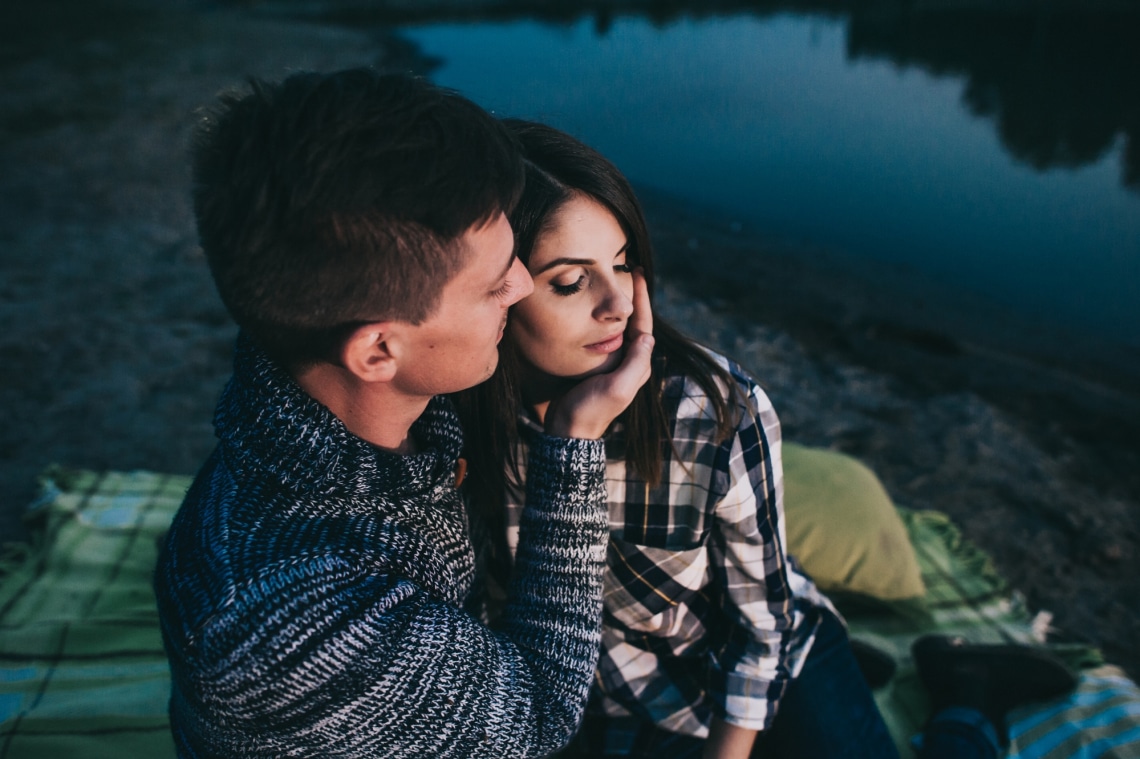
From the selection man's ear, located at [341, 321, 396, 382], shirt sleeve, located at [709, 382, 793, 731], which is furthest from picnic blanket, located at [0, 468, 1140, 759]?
man's ear, located at [341, 321, 396, 382]

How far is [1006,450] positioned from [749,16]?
28378mm

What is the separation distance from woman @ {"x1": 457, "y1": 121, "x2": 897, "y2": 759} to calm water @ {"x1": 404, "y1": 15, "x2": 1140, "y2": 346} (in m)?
4.23

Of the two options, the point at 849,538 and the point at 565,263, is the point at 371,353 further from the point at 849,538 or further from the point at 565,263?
the point at 849,538

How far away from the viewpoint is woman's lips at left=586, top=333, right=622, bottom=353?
86.0 inches

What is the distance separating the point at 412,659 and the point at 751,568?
1.15 meters

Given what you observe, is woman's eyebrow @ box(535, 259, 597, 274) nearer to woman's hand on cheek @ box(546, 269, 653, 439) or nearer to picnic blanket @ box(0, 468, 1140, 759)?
woman's hand on cheek @ box(546, 269, 653, 439)

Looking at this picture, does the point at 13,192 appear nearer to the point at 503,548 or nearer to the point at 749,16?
the point at 503,548

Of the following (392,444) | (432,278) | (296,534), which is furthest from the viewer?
(392,444)

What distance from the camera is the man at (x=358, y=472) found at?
1430 mm

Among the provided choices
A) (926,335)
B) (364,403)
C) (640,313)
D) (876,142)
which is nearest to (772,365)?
(926,335)

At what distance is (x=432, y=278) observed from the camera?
167 centimetres

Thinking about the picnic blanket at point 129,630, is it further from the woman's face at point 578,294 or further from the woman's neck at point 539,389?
the woman's face at point 578,294

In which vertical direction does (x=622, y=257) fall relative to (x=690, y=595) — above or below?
above

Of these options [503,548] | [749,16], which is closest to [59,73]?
[503,548]
